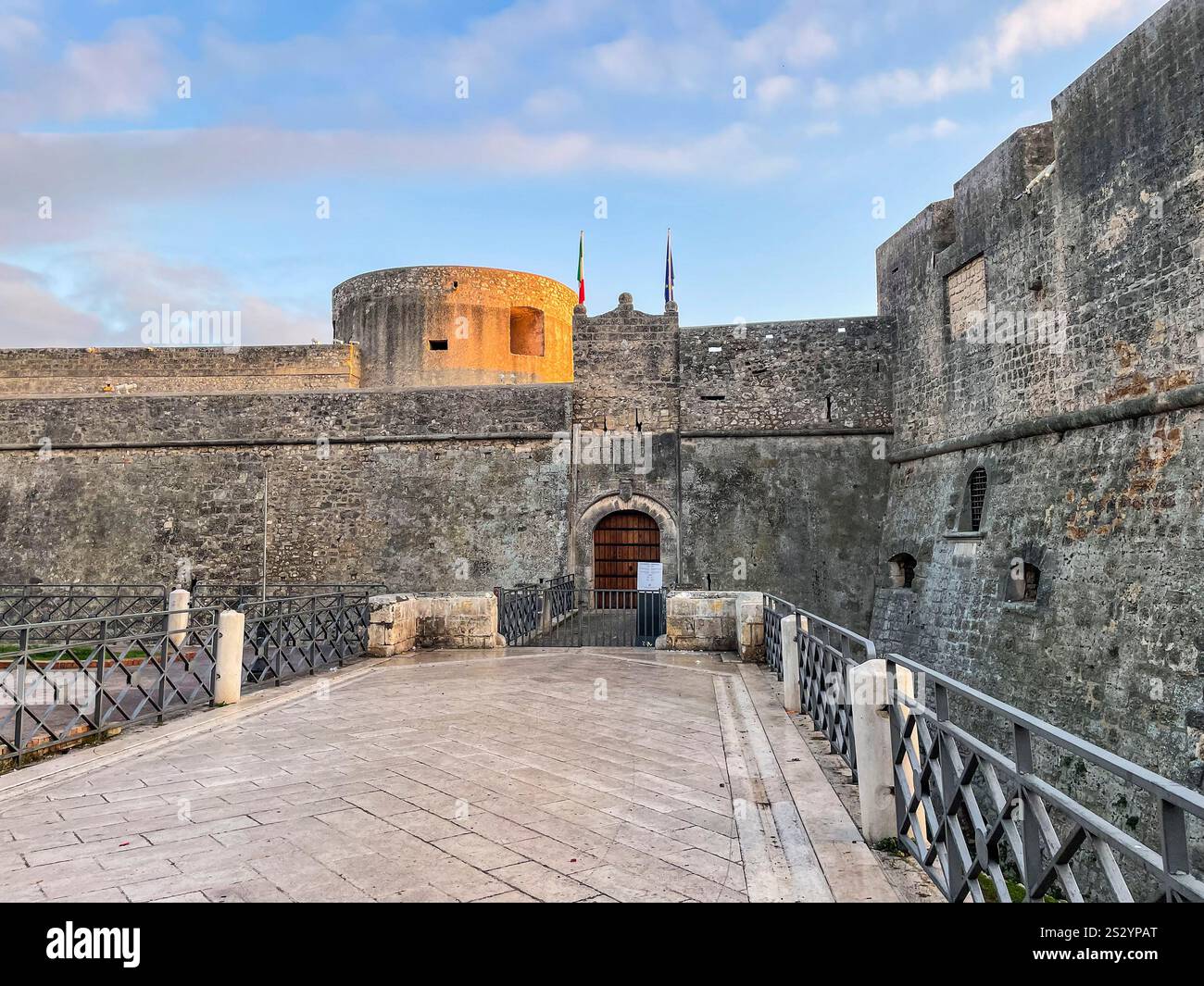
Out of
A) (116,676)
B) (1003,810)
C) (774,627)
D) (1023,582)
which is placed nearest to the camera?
(1003,810)

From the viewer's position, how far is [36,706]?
22.9ft

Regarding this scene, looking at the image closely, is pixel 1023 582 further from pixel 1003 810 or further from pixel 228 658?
pixel 228 658

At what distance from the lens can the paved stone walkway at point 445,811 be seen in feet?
10.2

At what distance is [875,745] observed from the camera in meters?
3.75

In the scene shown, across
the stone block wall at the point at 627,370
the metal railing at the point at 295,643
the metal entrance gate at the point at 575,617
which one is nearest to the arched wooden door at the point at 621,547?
the metal entrance gate at the point at 575,617

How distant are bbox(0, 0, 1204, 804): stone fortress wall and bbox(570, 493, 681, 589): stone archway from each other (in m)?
0.06

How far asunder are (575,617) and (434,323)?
1060cm

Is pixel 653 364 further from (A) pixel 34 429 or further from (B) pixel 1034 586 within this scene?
(A) pixel 34 429

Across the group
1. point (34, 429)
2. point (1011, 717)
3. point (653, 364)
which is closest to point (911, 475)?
point (653, 364)

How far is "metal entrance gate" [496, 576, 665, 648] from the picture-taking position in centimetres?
1107

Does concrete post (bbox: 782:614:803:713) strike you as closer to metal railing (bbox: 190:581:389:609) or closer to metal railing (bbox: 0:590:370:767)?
metal railing (bbox: 0:590:370:767)

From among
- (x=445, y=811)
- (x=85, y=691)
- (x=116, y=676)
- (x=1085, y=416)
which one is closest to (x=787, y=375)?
(x=1085, y=416)

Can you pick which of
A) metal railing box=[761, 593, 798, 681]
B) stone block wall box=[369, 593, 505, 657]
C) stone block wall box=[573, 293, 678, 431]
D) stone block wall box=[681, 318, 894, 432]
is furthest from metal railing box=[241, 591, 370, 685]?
stone block wall box=[681, 318, 894, 432]

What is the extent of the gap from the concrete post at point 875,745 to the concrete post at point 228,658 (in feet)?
18.6
